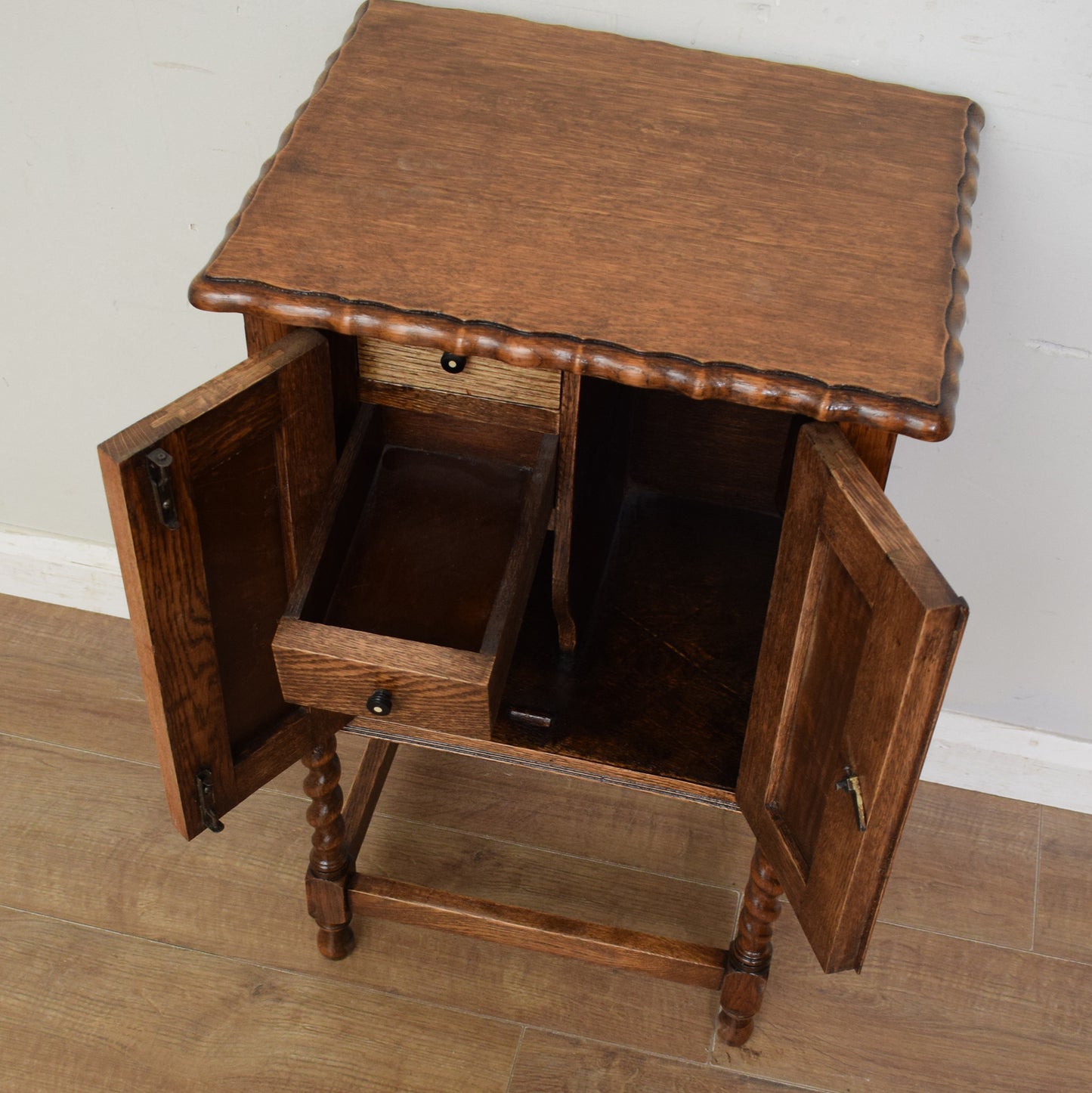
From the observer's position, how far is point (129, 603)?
3.15ft

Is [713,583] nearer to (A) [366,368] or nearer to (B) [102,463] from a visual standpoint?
(A) [366,368]

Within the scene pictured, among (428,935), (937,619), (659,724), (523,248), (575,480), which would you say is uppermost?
(523,248)

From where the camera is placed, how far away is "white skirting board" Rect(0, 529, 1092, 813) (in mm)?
1777

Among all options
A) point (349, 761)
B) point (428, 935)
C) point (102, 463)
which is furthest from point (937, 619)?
point (349, 761)

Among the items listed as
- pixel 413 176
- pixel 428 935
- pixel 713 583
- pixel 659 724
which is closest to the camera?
pixel 413 176

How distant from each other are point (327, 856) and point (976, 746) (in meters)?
0.95

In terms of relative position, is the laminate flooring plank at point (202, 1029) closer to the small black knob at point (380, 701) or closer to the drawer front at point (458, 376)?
the small black knob at point (380, 701)

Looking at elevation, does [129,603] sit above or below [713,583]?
above

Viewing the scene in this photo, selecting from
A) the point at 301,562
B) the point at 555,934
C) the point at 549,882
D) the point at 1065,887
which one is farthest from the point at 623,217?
the point at 1065,887

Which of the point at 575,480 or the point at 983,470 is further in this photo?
the point at 983,470

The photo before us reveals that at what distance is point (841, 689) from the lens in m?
0.96

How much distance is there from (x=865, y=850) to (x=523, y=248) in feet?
1.74

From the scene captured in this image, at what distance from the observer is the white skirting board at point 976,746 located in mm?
1777

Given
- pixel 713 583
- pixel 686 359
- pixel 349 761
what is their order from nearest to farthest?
pixel 686 359 → pixel 713 583 → pixel 349 761
